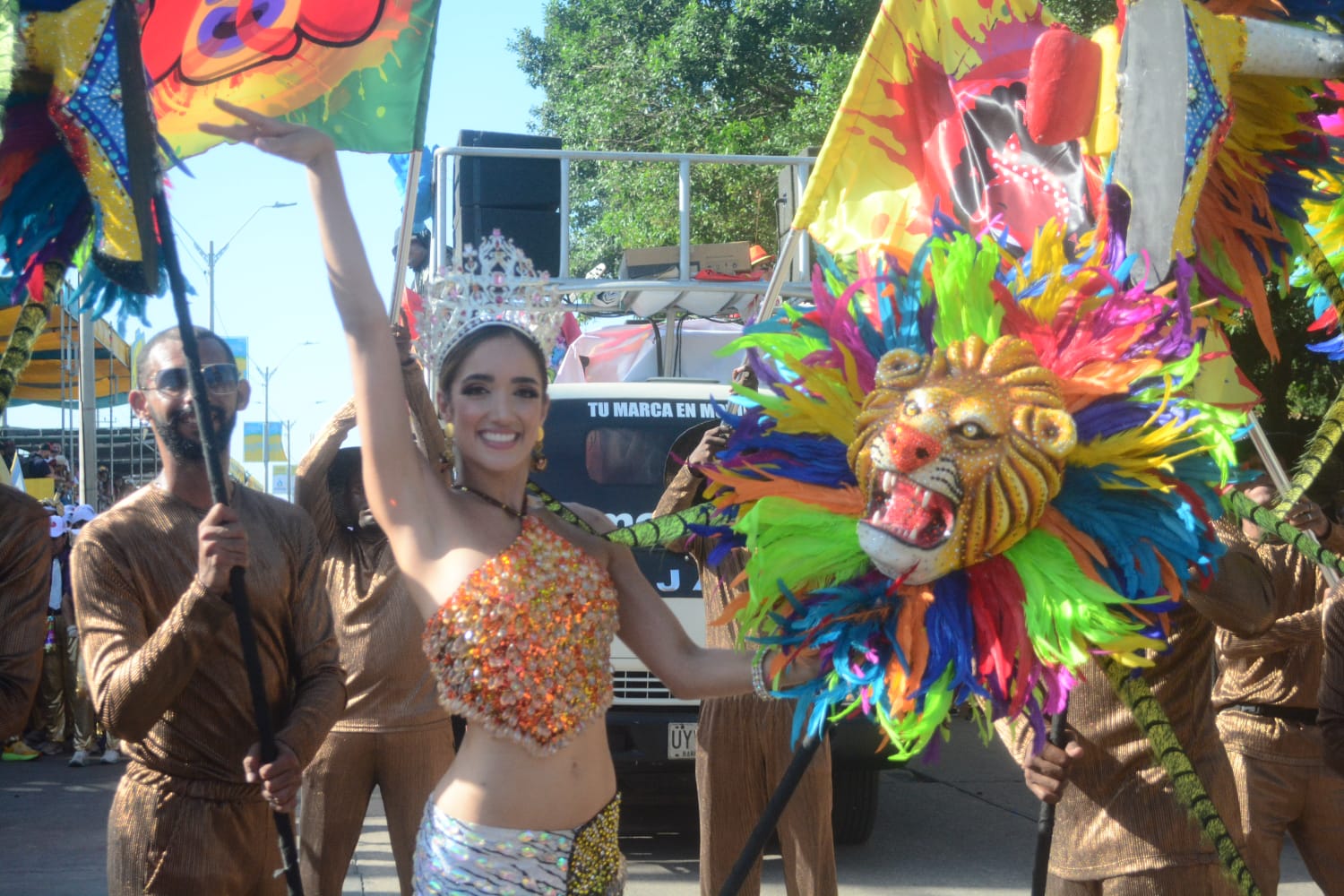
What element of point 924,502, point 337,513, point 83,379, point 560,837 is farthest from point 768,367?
point 83,379

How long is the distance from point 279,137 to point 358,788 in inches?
100

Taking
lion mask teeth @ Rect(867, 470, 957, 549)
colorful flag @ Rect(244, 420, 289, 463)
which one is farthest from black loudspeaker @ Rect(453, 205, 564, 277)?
colorful flag @ Rect(244, 420, 289, 463)

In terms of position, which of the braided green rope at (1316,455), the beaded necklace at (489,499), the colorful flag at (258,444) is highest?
the braided green rope at (1316,455)

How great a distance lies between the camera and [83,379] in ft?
29.1

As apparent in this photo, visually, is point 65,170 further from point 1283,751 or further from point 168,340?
point 1283,751

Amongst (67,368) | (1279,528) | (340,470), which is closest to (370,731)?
(340,470)

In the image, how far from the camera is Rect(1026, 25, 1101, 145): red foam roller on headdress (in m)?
2.68

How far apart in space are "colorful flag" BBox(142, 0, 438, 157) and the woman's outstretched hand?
981 millimetres

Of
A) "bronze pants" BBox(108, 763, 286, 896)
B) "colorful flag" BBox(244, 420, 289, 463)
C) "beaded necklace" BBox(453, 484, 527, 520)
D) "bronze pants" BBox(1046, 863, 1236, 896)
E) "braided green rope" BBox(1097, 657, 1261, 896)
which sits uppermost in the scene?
"beaded necklace" BBox(453, 484, 527, 520)

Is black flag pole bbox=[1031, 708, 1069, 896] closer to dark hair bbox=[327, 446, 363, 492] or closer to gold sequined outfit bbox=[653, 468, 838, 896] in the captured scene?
gold sequined outfit bbox=[653, 468, 838, 896]

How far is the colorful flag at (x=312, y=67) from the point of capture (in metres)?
3.41

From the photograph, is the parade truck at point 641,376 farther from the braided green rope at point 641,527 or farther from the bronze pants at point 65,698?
the bronze pants at point 65,698

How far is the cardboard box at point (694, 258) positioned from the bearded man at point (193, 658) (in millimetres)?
4706

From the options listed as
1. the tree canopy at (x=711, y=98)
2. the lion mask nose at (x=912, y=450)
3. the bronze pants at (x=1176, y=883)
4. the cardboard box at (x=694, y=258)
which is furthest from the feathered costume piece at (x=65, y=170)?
the tree canopy at (x=711, y=98)
